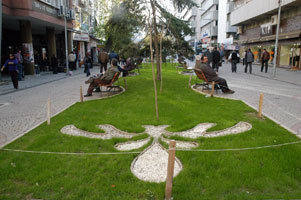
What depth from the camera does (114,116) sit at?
746 cm

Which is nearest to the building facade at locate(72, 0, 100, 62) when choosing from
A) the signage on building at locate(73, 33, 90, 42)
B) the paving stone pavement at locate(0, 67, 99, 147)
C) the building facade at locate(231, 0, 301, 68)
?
the signage on building at locate(73, 33, 90, 42)

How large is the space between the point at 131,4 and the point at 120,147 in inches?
427

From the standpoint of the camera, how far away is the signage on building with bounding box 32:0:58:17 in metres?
20.1

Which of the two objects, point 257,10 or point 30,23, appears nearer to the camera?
point 30,23

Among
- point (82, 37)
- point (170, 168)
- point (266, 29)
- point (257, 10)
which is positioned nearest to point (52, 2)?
point (82, 37)

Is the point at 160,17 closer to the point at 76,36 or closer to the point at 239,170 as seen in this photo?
the point at 239,170

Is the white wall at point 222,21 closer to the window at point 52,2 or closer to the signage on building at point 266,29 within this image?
the signage on building at point 266,29

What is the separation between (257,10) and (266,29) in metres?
2.61

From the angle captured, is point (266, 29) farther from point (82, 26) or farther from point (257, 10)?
point (82, 26)

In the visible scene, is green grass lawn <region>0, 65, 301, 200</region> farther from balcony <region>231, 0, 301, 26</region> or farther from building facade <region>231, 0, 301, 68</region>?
balcony <region>231, 0, 301, 26</region>

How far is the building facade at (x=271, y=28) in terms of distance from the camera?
27000 mm

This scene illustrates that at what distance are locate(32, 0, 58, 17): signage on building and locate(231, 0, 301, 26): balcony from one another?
70.6 ft

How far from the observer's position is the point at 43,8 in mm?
21594

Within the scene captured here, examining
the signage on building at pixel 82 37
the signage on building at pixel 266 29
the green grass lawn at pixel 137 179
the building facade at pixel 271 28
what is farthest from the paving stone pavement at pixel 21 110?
the signage on building at pixel 266 29
